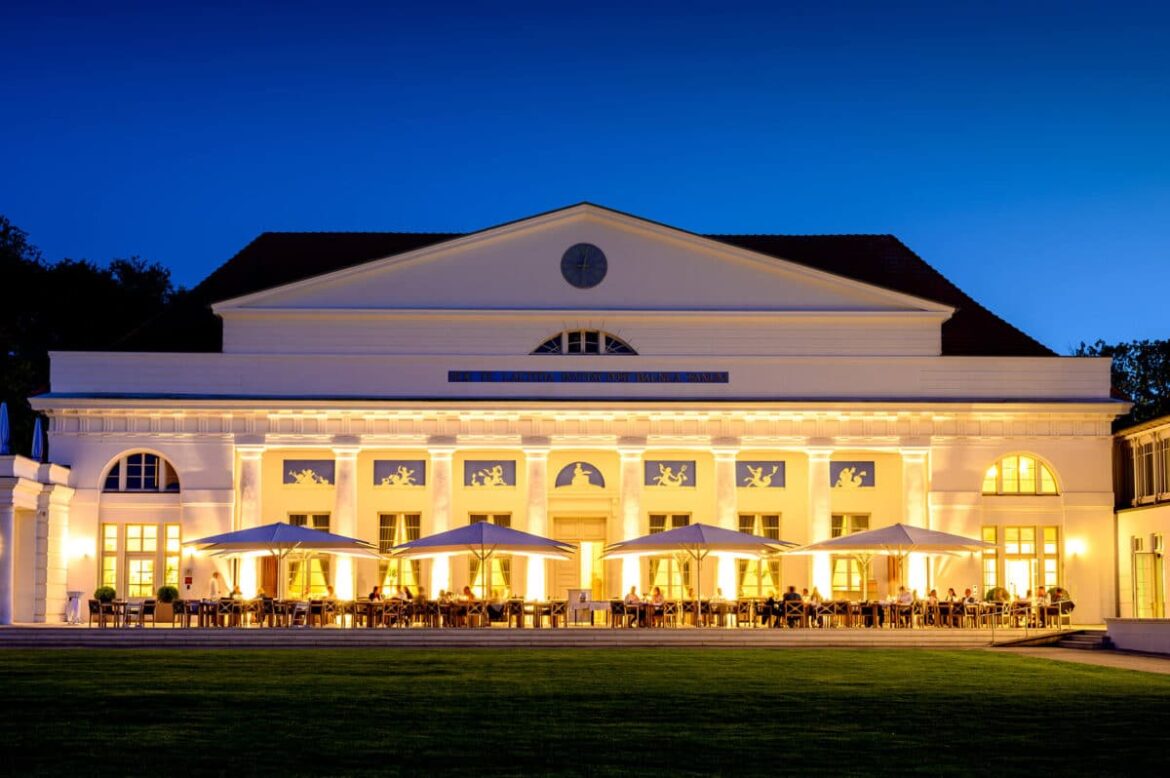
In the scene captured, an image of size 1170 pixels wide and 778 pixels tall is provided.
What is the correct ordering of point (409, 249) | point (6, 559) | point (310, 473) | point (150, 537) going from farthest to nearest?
point (409, 249), point (310, 473), point (150, 537), point (6, 559)

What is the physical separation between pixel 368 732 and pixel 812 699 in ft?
22.7

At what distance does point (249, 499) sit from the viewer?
47.3 m

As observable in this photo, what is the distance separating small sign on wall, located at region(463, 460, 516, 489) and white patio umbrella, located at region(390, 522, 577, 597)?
303 inches

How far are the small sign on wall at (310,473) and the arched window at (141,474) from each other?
323 cm

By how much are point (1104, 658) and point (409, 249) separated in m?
25.1

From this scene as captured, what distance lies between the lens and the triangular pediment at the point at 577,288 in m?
48.2

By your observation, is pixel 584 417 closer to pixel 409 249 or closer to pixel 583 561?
pixel 583 561

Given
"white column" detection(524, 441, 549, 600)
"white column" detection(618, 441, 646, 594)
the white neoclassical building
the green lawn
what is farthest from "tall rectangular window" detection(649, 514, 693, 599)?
the green lawn

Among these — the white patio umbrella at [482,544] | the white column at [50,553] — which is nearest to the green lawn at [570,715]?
the white patio umbrella at [482,544]

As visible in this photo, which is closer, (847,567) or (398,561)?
(398,561)

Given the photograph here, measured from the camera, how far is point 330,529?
4809 centimetres

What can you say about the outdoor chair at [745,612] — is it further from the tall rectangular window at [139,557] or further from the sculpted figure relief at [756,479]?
the tall rectangular window at [139,557]

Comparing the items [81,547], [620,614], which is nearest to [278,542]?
[620,614]

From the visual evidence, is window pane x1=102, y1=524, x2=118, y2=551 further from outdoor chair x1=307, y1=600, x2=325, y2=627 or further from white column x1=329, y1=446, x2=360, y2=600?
outdoor chair x1=307, y1=600, x2=325, y2=627
